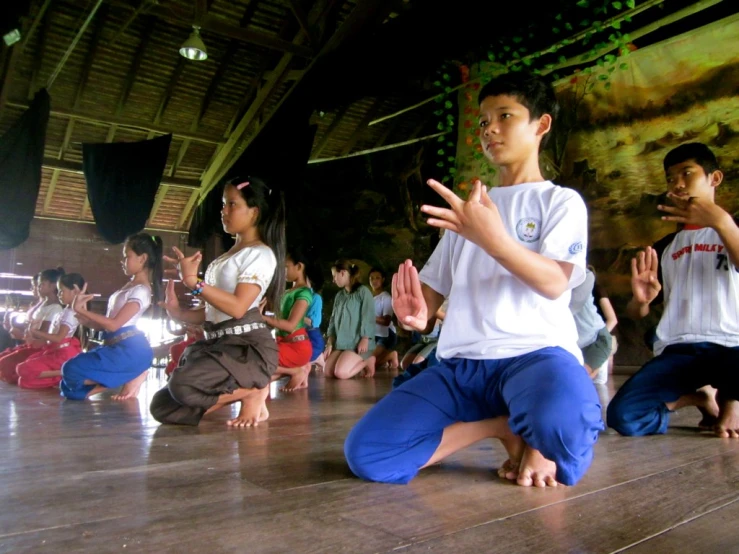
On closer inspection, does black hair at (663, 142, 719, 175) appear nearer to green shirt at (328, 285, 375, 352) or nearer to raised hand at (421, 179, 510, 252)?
raised hand at (421, 179, 510, 252)

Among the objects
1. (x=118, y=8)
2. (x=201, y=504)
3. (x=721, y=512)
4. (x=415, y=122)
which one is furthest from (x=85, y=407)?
(x=415, y=122)

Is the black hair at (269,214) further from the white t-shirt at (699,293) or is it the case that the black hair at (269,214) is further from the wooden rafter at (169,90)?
the wooden rafter at (169,90)

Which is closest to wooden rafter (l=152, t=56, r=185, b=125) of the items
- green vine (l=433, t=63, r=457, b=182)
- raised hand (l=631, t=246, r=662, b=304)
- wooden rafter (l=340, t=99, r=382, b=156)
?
wooden rafter (l=340, t=99, r=382, b=156)

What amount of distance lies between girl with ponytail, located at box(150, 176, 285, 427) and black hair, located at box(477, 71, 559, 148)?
112cm

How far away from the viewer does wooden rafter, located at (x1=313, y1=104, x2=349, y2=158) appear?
7.54 m

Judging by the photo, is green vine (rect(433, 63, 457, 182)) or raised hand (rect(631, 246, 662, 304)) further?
green vine (rect(433, 63, 457, 182))

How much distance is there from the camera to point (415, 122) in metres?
8.12

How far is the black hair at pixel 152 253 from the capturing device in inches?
125

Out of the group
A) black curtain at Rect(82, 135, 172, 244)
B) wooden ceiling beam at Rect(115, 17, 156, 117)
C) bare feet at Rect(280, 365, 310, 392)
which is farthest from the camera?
black curtain at Rect(82, 135, 172, 244)

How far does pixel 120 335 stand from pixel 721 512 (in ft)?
9.49

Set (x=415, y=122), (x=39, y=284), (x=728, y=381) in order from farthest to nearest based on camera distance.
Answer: (x=415, y=122) → (x=39, y=284) → (x=728, y=381)

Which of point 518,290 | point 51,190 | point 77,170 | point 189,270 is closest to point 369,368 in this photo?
point 189,270

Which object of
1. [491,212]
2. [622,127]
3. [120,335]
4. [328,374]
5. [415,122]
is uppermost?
[415,122]

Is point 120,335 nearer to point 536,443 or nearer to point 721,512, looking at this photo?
point 536,443
